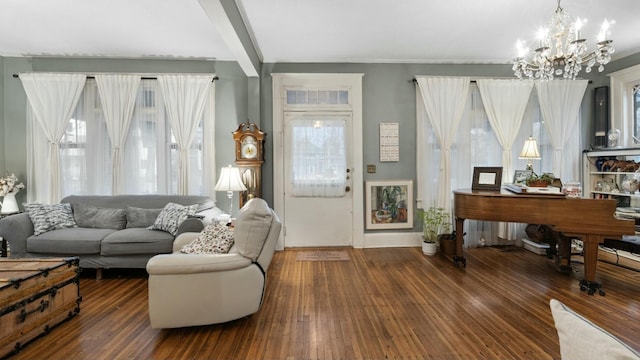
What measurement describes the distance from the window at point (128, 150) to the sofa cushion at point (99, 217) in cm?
56

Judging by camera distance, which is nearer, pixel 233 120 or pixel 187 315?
pixel 187 315

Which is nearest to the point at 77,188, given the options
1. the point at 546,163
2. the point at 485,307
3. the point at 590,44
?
the point at 485,307

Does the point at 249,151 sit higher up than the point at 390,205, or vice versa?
the point at 249,151

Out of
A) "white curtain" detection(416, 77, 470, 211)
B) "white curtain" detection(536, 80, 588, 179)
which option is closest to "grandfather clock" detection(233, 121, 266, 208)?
"white curtain" detection(416, 77, 470, 211)

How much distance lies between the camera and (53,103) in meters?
4.18

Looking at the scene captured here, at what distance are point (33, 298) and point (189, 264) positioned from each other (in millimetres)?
1128

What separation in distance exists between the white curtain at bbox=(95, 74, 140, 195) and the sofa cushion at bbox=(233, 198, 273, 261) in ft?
9.44

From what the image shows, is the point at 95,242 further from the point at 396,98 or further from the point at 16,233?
the point at 396,98

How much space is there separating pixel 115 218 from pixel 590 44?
6.26 m

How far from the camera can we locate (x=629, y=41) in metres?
3.83

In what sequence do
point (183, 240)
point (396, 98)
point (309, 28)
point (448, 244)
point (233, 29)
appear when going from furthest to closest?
1. point (396, 98)
2. point (448, 244)
3. point (309, 28)
4. point (183, 240)
5. point (233, 29)

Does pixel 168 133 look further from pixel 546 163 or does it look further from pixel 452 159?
pixel 546 163

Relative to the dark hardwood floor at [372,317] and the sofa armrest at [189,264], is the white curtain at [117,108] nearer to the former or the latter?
the dark hardwood floor at [372,317]

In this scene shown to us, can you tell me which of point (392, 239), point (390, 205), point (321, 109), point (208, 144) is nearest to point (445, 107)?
point (390, 205)
